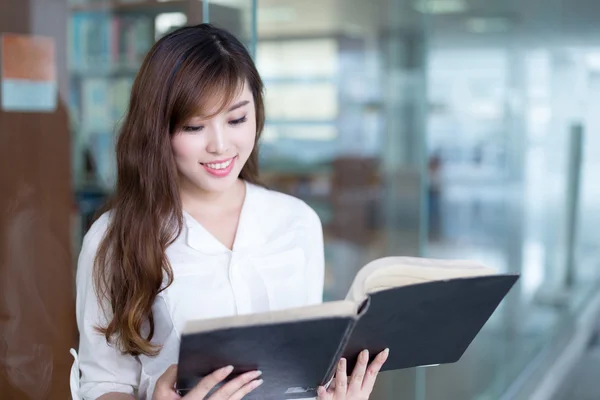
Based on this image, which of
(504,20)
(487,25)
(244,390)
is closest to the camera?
(244,390)

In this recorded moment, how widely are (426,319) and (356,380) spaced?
0.50 feet

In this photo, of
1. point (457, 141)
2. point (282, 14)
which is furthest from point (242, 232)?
point (282, 14)

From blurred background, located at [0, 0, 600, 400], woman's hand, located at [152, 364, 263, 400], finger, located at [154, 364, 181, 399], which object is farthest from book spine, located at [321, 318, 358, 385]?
blurred background, located at [0, 0, 600, 400]

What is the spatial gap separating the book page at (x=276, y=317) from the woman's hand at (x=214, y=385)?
10 cm

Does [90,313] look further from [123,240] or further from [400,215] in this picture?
[400,215]

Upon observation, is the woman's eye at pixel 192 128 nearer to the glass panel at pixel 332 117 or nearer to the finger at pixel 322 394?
the finger at pixel 322 394

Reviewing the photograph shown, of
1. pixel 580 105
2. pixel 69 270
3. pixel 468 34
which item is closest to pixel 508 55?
pixel 468 34

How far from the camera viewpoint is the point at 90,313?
122cm

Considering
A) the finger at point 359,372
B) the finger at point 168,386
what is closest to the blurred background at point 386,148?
the finger at point 168,386

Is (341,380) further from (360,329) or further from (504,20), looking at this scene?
(504,20)

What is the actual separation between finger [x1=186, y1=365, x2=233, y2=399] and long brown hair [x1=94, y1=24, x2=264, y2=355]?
0.78 feet

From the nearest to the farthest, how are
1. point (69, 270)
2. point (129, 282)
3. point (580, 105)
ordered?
point (129, 282)
point (69, 270)
point (580, 105)

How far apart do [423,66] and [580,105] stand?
216cm

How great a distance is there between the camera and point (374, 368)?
112 cm
